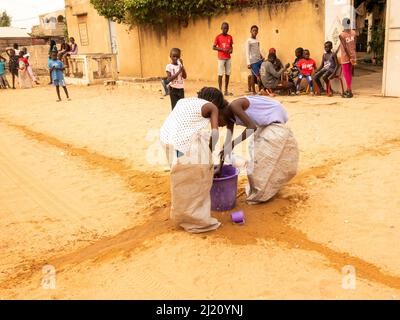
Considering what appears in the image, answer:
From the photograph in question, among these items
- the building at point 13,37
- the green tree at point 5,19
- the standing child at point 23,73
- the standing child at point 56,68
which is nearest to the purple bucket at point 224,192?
the standing child at point 56,68

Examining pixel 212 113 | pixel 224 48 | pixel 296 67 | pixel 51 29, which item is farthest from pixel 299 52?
pixel 51 29

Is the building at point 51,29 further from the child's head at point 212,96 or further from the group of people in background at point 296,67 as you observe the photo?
the child's head at point 212,96

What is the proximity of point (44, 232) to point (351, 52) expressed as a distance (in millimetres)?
7466

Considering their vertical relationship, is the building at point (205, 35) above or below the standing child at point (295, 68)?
above

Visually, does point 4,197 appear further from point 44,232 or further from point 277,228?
point 277,228

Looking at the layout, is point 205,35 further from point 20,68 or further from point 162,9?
point 20,68

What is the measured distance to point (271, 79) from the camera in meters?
10.2

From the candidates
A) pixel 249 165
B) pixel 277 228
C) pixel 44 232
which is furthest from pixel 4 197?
pixel 277 228

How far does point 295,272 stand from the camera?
3146mm

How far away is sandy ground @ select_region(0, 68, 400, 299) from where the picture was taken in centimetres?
308

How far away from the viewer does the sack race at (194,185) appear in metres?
3.67

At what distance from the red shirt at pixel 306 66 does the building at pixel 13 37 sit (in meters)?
21.7
